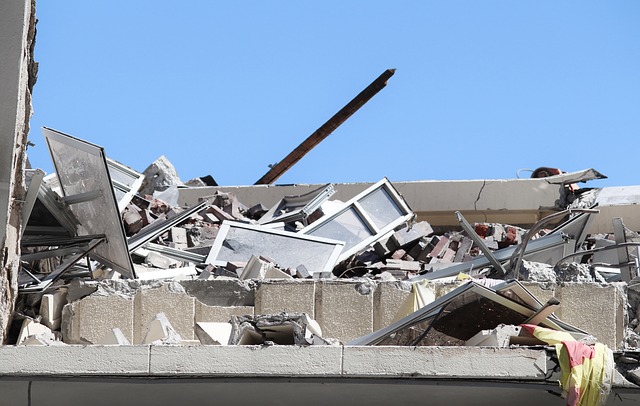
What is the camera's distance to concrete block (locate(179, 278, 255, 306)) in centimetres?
830

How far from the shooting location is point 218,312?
8180mm

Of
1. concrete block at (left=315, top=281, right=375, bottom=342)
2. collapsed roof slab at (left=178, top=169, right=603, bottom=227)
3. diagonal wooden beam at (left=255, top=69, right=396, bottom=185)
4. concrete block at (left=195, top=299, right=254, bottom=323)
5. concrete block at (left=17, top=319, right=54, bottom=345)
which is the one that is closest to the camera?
concrete block at (left=17, top=319, right=54, bottom=345)

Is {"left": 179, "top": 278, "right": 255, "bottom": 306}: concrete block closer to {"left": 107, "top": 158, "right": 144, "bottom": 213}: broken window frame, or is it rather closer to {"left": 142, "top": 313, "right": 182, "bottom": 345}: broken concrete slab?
{"left": 142, "top": 313, "right": 182, "bottom": 345}: broken concrete slab

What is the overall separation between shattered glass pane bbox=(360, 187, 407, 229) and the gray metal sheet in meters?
3.89

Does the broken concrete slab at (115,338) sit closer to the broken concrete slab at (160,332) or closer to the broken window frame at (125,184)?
the broken concrete slab at (160,332)

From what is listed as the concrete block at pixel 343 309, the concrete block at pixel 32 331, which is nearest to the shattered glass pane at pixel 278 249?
the concrete block at pixel 343 309

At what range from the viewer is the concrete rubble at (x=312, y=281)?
7.00m

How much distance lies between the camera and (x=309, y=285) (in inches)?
317

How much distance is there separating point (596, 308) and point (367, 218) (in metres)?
4.58

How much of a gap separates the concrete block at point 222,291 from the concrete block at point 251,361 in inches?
73.3

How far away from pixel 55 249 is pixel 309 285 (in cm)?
235

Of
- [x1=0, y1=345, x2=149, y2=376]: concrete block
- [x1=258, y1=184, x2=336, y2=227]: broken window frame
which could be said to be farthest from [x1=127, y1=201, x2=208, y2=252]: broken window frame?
[x1=0, y1=345, x2=149, y2=376]: concrete block

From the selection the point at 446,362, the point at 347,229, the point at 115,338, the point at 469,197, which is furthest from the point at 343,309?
the point at 469,197

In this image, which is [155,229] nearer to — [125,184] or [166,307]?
[125,184]
